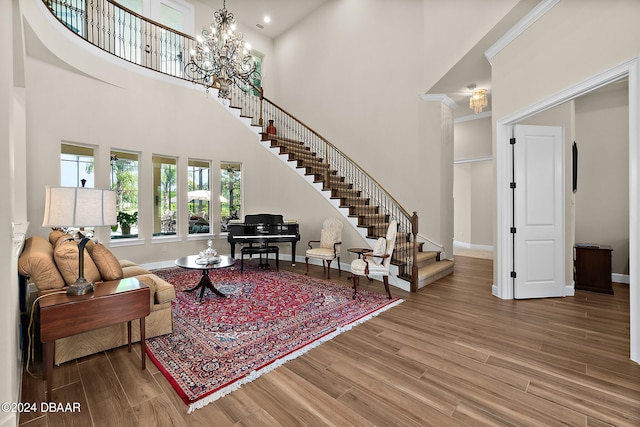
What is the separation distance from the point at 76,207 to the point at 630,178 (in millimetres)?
4302

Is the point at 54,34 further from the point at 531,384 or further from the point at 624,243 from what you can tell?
the point at 624,243

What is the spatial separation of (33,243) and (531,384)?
15.1 feet

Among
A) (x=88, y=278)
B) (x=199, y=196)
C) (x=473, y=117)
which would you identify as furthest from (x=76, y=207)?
(x=473, y=117)

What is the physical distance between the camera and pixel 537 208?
4.28 meters

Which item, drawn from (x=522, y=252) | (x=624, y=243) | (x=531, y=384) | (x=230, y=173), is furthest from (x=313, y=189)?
(x=624, y=243)

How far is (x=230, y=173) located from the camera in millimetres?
7410

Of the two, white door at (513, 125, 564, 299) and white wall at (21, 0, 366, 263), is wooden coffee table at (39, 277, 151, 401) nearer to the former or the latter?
white wall at (21, 0, 366, 263)

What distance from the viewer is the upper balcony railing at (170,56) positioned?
5628mm

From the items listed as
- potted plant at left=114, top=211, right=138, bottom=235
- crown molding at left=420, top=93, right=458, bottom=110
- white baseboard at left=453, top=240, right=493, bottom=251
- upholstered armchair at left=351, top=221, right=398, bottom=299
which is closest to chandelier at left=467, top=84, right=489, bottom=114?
crown molding at left=420, top=93, right=458, bottom=110

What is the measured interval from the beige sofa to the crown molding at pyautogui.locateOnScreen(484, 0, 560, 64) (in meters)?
5.17

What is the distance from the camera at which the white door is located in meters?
4.26

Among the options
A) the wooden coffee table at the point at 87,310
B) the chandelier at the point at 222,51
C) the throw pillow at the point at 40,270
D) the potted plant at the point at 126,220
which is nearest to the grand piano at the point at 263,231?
→ the potted plant at the point at 126,220

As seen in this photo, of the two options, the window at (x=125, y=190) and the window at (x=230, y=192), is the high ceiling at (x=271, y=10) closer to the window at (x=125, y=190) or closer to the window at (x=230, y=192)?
the window at (x=230, y=192)

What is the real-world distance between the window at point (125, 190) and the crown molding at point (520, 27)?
6.66 m
